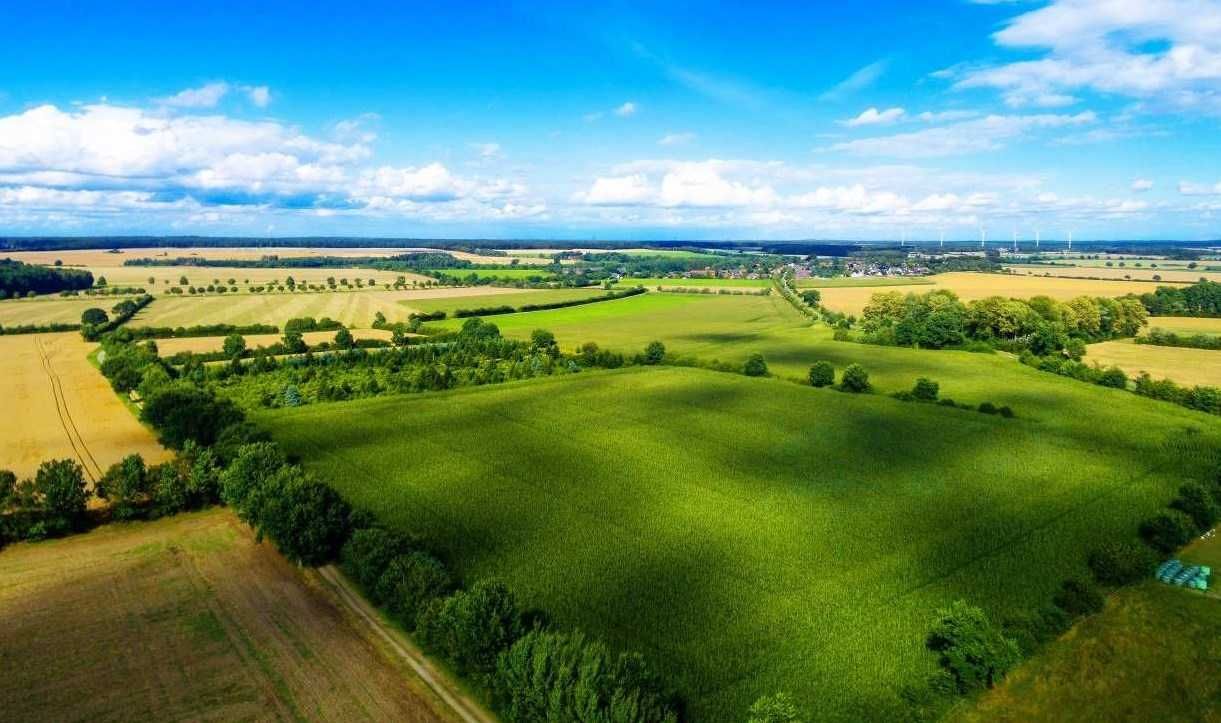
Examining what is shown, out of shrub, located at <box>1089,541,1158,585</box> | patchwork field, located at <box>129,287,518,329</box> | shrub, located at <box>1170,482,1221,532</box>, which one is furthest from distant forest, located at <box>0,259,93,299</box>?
shrub, located at <box>1170,482,1221,532</box>

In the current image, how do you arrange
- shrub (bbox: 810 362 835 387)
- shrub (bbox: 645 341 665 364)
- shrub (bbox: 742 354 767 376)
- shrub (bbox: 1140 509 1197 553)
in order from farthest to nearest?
1. shrub (bbox: 645 341 665 364)
2. shrub (bbox: 742 354 767 376)
3. shrub (bbox: 810 362 835 387)
4. shrub (bbox: 1140 509 1197 553)

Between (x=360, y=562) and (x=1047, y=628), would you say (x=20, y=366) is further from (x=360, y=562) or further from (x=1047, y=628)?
(x=1047, y=628)

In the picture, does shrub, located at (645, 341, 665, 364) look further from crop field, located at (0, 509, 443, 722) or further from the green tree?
the green tree

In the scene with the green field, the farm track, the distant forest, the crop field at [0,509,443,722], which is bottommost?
the crop field at [0,509,443,722]

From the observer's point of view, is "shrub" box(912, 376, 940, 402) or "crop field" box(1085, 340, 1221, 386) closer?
"shrub" box(912, 376, 940, 402)

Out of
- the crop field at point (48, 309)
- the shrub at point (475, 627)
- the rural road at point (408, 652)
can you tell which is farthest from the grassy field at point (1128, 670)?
the crop field at point (48, 309)

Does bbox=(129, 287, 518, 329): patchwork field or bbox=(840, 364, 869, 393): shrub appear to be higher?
bbox=(129, 287, 518, 329): patchwork field

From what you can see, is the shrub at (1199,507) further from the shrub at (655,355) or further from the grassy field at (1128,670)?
the shrub at (655,355)

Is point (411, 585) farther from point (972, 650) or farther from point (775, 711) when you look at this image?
point (972, 650)
